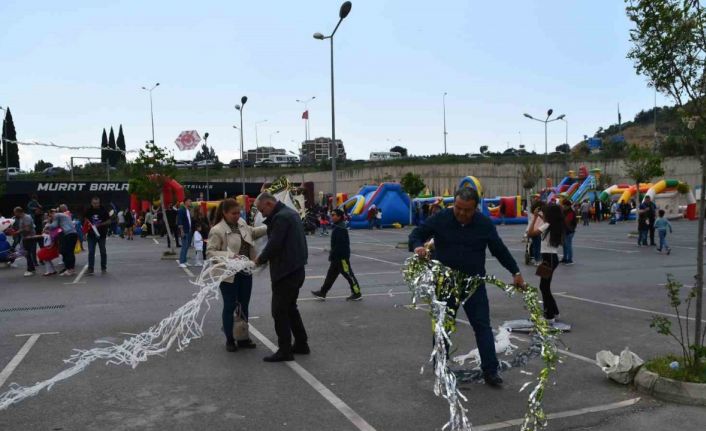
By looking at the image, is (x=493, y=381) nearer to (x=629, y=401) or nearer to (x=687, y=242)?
(x=629, y=401)

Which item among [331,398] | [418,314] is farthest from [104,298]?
[331,398]

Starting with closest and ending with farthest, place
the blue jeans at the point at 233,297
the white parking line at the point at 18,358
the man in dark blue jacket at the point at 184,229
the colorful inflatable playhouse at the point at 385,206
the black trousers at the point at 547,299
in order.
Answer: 1. the white parking line at the point at 18,358
2. the blue jeans at the point at 233,297
3. the black trousers at the point at 547,299
4. the man in dark blue jacket at the point at 184,229
5. the colorful inflatable playhouse at the point at 385,206

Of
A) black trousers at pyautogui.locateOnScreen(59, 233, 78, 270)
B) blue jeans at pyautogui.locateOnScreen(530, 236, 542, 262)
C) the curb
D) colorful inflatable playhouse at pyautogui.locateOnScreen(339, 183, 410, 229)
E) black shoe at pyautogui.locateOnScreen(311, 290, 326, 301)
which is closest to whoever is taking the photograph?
the curb

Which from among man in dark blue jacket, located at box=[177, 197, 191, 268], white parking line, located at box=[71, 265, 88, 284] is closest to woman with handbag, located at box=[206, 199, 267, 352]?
white parking line, located at box=[71, 265, 88, 284]

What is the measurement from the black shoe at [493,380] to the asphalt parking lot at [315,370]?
8 cm

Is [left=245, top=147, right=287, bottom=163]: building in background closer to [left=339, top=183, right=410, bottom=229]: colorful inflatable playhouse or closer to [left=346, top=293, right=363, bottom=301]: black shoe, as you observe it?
[left=339, top=183, right=410, bottom=229]: colorful inflatable playhouse

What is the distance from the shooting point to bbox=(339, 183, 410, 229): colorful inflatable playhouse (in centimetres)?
3781

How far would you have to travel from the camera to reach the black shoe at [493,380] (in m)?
5.73

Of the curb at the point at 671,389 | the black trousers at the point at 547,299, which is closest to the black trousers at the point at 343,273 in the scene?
the black trousers at the point at 547,299

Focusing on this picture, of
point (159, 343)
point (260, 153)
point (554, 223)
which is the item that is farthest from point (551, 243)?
point (260, 153)

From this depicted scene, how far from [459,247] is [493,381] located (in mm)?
1305

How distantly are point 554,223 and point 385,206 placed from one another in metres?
29.2

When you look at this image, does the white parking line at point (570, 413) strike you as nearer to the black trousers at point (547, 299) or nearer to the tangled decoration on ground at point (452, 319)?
the tangled decoration on ground at point (452, 319)

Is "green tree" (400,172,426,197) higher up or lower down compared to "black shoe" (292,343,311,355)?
higher up
